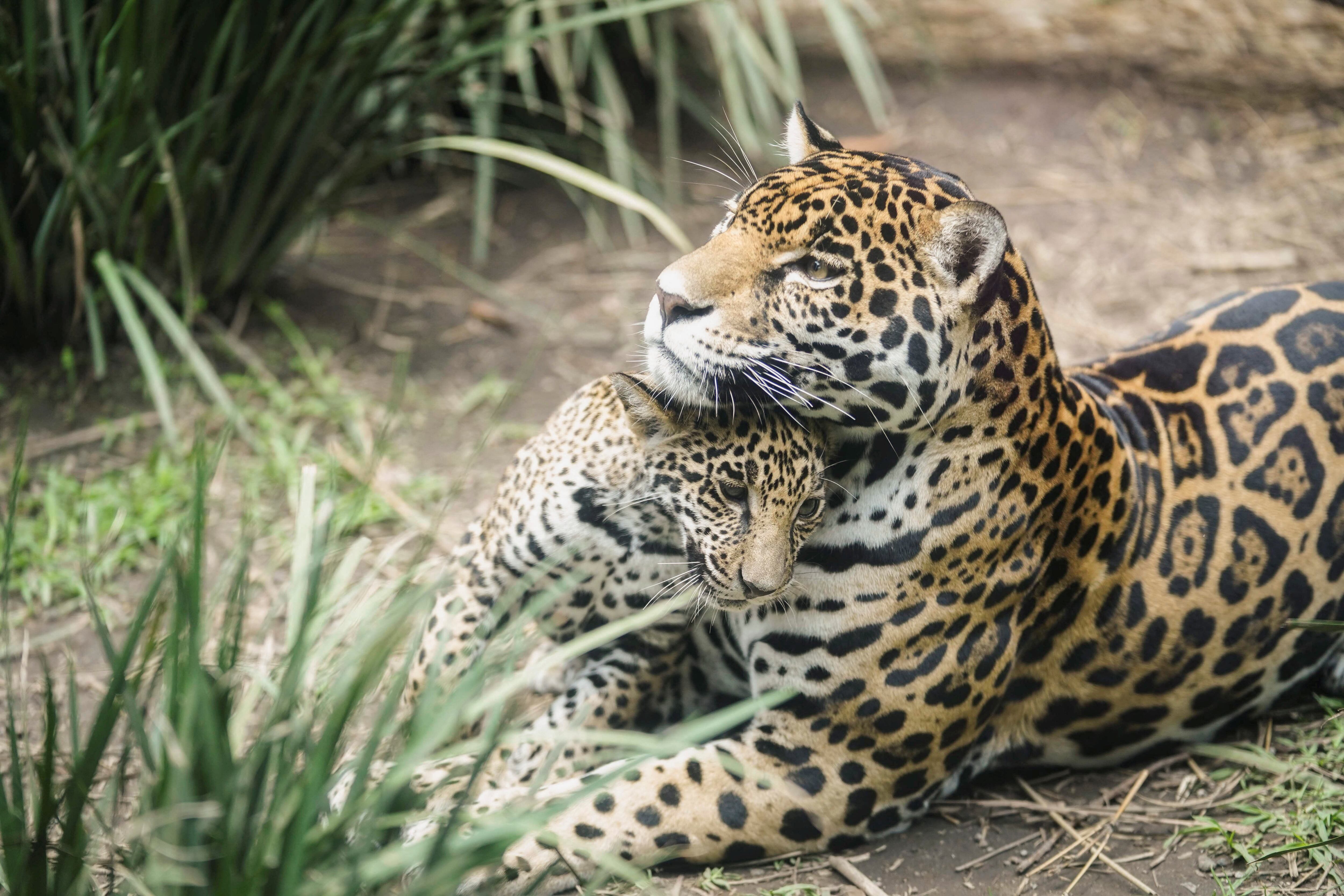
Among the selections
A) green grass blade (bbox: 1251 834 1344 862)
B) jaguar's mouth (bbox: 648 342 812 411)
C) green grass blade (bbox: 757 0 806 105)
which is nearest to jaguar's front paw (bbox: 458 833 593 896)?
jaguar's mouth (bbox: 648 342 812 411)

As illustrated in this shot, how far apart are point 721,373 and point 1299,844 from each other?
2.26 m

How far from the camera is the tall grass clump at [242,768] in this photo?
2508mm

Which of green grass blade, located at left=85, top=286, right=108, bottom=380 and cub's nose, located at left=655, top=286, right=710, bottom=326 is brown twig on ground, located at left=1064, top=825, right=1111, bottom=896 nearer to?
cub's nose, located at left=655, top=286, right=710, bottom=326

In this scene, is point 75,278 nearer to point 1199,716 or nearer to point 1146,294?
point 1199,716

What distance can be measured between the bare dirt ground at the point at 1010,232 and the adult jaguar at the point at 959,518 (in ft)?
6.34

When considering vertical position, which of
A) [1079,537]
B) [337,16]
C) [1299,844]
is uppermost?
[337,16]

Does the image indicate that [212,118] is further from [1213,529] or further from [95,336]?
[1213,529]

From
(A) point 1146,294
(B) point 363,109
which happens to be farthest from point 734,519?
(A) point 1146,294

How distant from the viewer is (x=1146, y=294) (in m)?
7.14

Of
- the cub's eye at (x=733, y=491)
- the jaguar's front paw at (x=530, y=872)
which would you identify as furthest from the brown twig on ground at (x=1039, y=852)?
the cub's eye at (x=733, y=491)

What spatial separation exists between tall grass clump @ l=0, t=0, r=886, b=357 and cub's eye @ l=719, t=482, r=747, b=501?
8.17 feet

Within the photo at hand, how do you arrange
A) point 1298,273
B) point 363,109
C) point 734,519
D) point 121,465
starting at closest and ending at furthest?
point 734,519 < point 121,465 < point 363,109 < point 1298,273

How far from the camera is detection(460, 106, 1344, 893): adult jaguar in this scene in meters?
3.46

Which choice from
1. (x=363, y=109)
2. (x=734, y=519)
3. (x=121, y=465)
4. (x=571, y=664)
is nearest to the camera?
(x=734, y=519)
